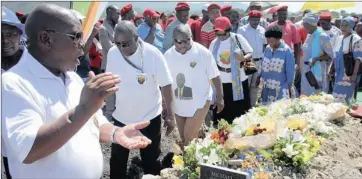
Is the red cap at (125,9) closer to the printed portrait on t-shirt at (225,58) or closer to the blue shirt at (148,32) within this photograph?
the blue shirt at (148,32)

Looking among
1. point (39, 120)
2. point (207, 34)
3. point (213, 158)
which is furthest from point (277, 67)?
point (39, 120)

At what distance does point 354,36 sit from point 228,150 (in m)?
→ 4.68

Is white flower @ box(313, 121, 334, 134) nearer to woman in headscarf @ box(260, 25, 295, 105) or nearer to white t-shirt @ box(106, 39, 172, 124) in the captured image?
white t-shirt @ box(106, 39, 172, 124)

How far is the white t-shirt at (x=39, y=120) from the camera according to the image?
6.90 ft

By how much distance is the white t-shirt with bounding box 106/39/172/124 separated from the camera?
190 inches

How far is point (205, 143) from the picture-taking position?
410cm

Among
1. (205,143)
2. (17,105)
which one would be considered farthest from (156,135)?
(17,105)

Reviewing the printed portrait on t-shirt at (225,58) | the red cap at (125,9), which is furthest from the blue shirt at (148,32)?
the printed portrait on t-shirt at (225,58)

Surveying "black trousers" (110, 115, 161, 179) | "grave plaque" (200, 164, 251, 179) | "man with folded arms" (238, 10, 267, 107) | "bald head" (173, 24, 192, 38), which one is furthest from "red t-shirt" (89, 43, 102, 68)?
"grave plaque" (200, 164, 251, 179)

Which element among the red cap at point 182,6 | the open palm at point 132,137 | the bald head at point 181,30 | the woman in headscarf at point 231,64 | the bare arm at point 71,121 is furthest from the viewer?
the red cap at point 182,6

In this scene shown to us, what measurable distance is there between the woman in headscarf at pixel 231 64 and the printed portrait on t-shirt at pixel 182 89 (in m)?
0.92

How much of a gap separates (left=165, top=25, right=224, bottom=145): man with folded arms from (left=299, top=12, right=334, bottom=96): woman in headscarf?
8.99 ft

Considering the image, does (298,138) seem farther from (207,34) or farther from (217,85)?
(207,34)

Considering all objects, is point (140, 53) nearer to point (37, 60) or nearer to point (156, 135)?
point (156, 135)
